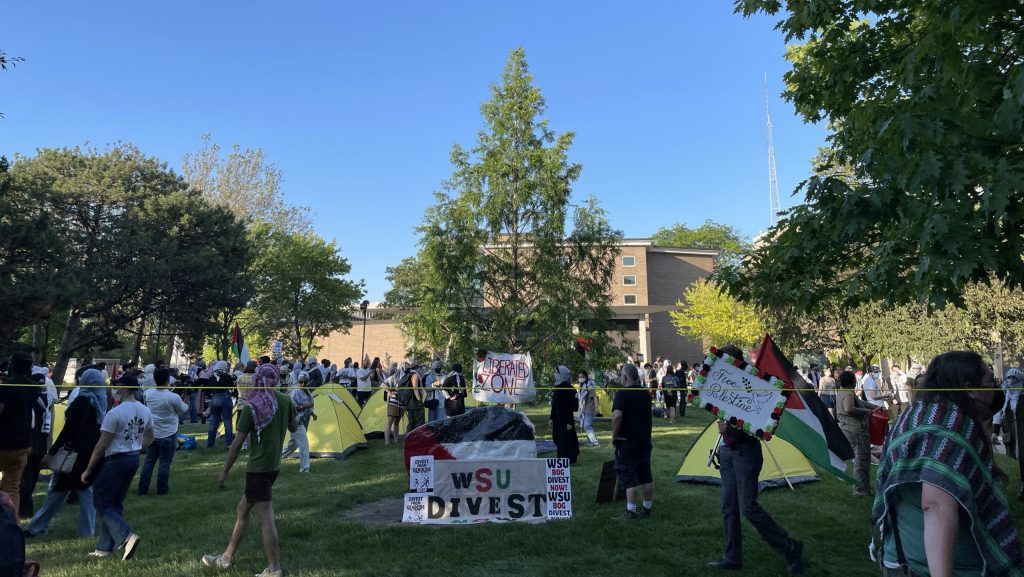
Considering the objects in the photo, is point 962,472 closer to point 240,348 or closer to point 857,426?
point 857,426

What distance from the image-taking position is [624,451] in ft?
27.2

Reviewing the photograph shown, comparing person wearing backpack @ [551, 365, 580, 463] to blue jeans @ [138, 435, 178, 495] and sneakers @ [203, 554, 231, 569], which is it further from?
sneakers @ [203, 554, 231, 569]

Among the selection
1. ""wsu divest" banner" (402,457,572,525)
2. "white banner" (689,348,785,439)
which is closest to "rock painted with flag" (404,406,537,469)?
""wsu divest" banner" (402,457,572,525)

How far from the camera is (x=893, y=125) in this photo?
20.1 ft

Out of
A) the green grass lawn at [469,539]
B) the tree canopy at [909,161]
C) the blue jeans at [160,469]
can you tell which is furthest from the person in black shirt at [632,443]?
the blue jeans at [160,469]

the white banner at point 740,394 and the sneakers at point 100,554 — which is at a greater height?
the white banner at point 740,394

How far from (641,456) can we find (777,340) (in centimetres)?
2555

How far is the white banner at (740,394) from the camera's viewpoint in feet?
20.4

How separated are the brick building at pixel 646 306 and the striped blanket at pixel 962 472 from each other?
54.2 meters

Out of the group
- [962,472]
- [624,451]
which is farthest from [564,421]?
[962,472]

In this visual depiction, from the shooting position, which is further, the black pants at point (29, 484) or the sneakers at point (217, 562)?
the black pants at point (29, 484)

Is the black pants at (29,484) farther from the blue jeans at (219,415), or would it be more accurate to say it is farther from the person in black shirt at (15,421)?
the blue jeans at (219,415)

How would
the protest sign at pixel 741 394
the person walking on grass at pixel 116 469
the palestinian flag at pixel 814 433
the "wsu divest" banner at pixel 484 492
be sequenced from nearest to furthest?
the protest sign at pixel 741 394, the person walking on grass at pixel 116 469, the palestinian flag at pixel 814 433, the "wsu divest" banner at pixel 484 492

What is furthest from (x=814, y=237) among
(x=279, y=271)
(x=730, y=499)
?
(x=279, y=271)
